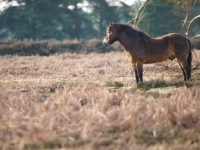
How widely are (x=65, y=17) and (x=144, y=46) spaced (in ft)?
123

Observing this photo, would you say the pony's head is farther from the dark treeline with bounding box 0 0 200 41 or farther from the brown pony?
the dark treeline with bounding box 0 0 200 41

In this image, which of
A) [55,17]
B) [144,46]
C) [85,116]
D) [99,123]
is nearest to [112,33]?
[144,46]

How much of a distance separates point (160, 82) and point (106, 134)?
220 inches

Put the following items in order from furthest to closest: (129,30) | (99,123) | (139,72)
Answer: (129,30), (139,72), (99,123)

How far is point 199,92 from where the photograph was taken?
29.5 ft

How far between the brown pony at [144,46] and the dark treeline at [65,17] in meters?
31.1

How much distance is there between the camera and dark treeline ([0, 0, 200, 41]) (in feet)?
151

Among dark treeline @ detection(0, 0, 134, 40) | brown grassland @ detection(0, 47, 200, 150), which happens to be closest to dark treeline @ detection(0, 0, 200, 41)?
dark treeline @ detection(0, 0, 134, 40)

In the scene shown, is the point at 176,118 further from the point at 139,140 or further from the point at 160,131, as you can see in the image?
the point at 139,140

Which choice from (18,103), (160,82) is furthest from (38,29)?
(18,103)

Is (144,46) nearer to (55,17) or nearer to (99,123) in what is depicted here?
(99,123)

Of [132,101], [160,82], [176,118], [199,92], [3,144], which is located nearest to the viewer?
[3,144]

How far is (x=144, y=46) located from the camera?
1273cm

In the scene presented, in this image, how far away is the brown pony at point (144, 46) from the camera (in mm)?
12531
